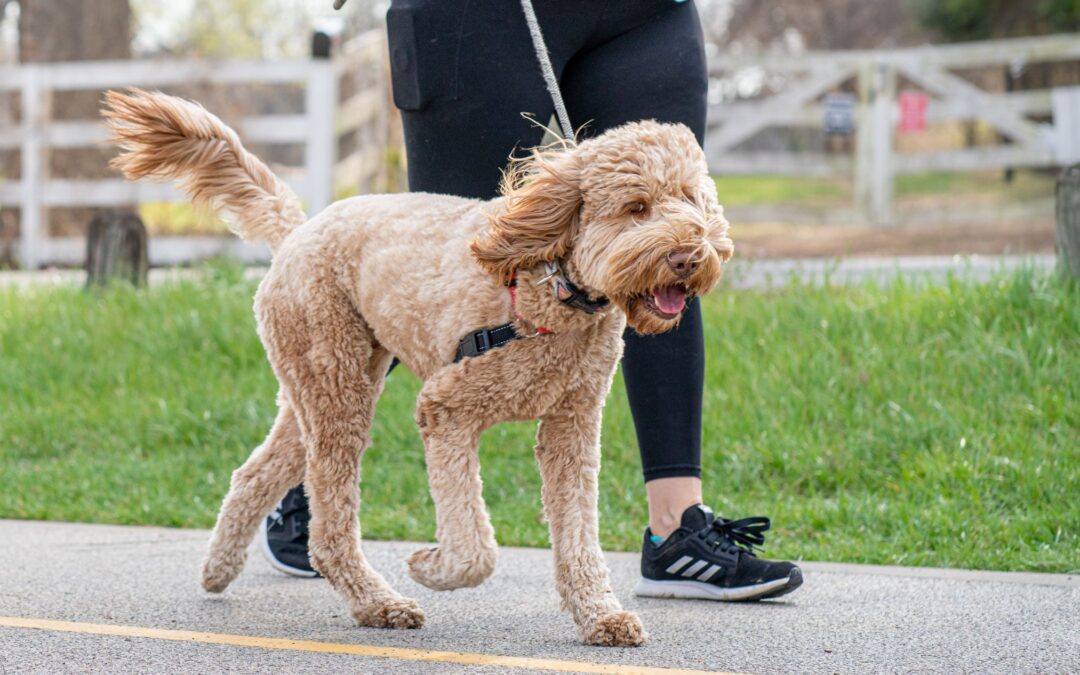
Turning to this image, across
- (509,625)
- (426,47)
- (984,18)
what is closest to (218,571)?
(509,625)

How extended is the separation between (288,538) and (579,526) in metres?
1.23

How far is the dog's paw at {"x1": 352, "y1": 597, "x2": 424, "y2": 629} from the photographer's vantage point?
11.3ft

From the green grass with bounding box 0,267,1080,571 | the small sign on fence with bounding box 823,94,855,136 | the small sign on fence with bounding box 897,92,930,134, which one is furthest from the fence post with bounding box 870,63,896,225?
the green grass with bounding box 0,267,1080,571

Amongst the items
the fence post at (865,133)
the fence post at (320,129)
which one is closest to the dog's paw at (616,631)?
the fence post at (320,129)

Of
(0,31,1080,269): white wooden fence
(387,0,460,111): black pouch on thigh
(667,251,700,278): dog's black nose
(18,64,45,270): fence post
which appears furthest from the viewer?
(18,64,45,270): fence post

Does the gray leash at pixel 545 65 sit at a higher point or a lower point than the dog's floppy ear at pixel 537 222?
higher

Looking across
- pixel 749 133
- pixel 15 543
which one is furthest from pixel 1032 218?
pixel 15 543

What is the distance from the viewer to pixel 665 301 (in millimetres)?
2920

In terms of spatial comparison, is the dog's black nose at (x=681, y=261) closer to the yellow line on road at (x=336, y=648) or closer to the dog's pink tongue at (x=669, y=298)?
the dog's pink tongue at (x=669, y=298)

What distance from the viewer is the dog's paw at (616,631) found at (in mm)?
3225

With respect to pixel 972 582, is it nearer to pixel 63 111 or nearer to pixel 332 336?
pixel 332 336

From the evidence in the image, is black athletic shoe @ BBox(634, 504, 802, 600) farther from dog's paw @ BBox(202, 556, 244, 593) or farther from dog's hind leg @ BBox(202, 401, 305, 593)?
dog's paw @ BBox(202, 556, 244, 593)

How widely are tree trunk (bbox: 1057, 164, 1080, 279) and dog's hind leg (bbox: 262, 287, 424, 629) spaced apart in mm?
3870

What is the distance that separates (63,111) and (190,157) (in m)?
10.2
